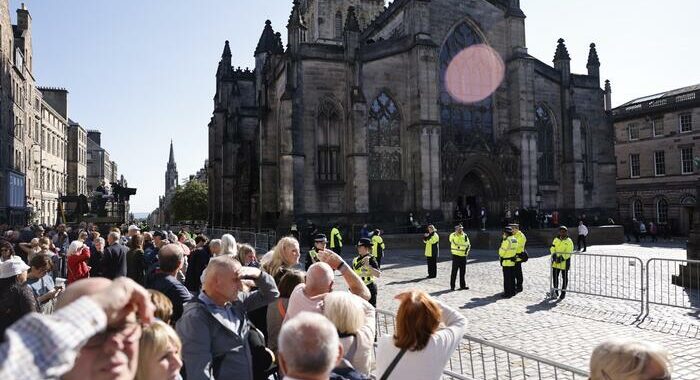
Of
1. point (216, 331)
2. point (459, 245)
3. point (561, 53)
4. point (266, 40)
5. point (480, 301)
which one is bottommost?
point (480, 301)

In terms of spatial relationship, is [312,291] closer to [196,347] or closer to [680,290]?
[196,347]

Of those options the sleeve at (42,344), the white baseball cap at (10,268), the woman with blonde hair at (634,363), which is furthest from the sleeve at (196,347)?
the white baseball cap at (10,268)

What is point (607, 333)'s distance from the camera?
8312mm

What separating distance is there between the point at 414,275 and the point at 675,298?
23.7ft

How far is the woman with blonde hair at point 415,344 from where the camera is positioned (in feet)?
10.1

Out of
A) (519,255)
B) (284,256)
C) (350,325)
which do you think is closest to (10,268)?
(284,256)

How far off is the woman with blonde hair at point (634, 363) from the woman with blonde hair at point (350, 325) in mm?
1518

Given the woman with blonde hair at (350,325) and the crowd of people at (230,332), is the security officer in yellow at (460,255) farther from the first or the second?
the woman with blonde hair at (350,325)

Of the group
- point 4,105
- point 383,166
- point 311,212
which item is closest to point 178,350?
point 311,212

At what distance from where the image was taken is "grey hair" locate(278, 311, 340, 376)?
2217 millimetres

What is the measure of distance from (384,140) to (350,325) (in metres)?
25.5

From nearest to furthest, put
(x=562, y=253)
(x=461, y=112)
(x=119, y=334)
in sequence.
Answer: (x=119, y=334) < (x=562, y=253) < (x=461, y=112)

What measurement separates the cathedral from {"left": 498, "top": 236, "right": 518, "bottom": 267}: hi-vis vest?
14.9m

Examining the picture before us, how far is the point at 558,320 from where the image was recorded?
9344 mm
